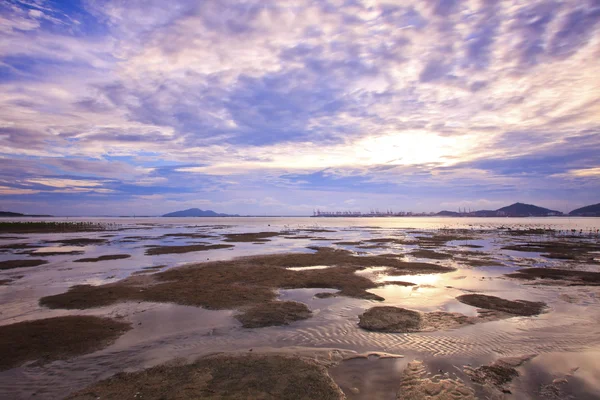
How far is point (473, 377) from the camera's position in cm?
860

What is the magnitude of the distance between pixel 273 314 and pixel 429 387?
727 centimetres

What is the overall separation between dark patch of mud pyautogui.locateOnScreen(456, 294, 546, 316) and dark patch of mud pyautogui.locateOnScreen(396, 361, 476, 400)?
8284 millimetres

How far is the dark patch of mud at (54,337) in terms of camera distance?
9709 millimetres

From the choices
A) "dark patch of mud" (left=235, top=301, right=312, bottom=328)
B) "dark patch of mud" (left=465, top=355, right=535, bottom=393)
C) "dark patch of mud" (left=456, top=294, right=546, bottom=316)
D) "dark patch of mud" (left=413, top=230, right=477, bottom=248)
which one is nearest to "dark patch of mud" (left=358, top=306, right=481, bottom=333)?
"dark patch of mud" (left=456, top=294, right=546, bottom=316)

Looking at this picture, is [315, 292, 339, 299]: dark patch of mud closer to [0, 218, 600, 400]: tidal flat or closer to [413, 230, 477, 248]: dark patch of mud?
[0, 218, 600, 400]: tidal flat

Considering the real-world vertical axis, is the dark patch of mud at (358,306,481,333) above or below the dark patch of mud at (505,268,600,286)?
above

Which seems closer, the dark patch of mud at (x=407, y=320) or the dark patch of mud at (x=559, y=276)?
the dark patch of mud at (x=407, y=320)

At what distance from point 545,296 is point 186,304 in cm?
1922

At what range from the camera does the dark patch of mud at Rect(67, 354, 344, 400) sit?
24.6 feet

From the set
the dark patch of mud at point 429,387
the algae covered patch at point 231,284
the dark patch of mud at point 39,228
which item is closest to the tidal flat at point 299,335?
the dark patch of mud at point 429,387

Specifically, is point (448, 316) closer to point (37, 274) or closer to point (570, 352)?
point (570, 352)

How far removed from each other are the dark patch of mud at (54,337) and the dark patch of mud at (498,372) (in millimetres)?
11493

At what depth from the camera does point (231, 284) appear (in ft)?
65.6

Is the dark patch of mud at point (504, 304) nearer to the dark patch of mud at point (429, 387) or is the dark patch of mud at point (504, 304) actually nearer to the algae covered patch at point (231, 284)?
A: the algae covered patch at point (231, 284)
